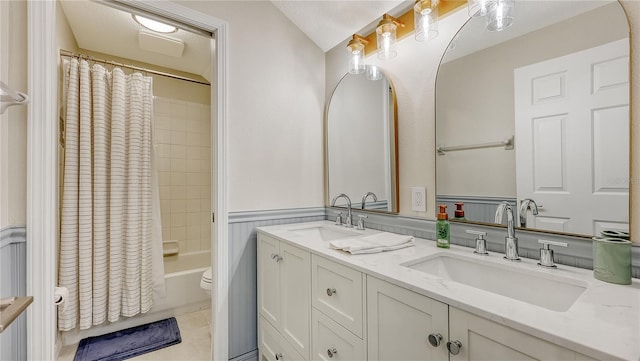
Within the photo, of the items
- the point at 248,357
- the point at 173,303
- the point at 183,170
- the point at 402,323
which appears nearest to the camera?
the point at 402,323

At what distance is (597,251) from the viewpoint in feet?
2.63

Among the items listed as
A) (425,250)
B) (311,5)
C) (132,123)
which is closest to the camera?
(425,250)

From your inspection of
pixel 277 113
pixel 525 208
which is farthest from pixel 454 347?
pixel 277 113

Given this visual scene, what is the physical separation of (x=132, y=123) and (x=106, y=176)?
16.9 inches

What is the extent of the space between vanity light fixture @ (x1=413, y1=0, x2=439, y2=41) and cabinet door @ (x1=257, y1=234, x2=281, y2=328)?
4.14ft

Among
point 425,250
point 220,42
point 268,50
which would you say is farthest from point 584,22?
point 220,42

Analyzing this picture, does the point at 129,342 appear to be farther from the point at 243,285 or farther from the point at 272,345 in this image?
the point at 272,345

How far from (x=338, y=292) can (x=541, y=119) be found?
0.97m

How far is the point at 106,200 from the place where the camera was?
76.8 inches

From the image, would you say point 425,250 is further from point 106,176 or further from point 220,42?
point 106,176

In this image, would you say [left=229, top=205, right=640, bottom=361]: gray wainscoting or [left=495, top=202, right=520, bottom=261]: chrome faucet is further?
[left=229, top=205, right=640, bottom=361]: gray wainscoting

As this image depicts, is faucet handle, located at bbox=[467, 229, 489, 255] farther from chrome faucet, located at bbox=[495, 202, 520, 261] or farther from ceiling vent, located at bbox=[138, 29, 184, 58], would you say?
ceiling vent, located at bbox=[138, 29, 184, 58]

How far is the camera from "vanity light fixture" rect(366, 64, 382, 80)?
1.63 meters

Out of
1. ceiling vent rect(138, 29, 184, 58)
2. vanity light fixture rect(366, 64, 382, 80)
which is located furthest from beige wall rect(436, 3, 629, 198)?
ceiling vent rect(138, 29, 184, 58)
